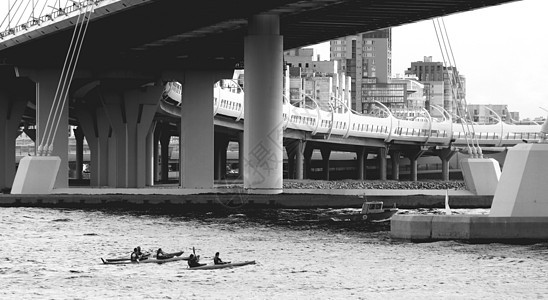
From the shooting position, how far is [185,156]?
117 m

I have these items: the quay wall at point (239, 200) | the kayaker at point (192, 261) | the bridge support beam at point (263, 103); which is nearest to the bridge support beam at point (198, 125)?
the quay wall at point (239, 200)

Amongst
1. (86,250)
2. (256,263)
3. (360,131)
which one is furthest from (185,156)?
(360,131)

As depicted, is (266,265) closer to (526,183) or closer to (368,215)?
(526,183)

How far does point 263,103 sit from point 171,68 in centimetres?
2380

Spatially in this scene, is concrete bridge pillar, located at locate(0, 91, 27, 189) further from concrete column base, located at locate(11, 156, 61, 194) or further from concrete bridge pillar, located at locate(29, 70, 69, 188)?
concrete column base, located at locate(11, 156, 61, 194)

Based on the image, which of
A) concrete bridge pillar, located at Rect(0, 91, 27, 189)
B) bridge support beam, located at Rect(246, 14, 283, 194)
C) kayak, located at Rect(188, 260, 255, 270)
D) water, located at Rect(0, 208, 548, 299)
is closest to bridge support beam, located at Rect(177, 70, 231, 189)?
bridge support beam, located at Rect(246, 14, 283, 194)

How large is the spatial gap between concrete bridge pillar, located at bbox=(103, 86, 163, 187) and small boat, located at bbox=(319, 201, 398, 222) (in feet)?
172

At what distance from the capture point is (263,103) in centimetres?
9588

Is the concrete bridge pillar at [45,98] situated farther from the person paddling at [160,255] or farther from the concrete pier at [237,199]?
the person paddling at [160,255]

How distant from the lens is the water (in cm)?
4691

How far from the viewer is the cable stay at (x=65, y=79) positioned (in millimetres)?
99431

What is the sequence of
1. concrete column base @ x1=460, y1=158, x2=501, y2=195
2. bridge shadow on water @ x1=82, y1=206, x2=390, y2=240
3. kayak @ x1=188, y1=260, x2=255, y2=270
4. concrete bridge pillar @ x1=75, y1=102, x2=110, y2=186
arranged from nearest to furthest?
kayak @ x1=188, y1=260, x2=255, y2=270, bridge shadow on water @ x1=82, y1=206, x2=390, y2=240, concrete column base @ x1=460, y1=158, x2=501, y2=195, concrete bridge pillar @ x1=75, y1=102, x2=110, y2=186

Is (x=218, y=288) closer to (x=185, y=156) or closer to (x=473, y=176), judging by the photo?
(x=473, y=176)

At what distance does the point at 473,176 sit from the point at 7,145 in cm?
6551
